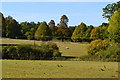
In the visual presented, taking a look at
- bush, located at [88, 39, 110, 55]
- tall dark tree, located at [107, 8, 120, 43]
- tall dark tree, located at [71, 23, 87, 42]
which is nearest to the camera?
bush, located at [88, 39, 110, 55]

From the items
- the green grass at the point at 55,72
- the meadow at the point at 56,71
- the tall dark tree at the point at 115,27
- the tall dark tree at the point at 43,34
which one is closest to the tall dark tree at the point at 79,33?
the tall dark tree at the point at 43,34

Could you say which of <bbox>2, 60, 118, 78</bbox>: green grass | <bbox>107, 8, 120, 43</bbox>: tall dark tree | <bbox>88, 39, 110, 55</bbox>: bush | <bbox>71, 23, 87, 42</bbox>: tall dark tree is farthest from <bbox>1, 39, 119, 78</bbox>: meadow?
<bbox>71, 23, 87, 42</bbox>: tall dark tree

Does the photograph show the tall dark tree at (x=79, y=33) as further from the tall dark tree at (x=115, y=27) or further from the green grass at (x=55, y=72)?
the green grass at (x=55, y=72)

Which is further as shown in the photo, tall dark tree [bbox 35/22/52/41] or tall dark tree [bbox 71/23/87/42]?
tall dark tree [bbox 71/23/87/42]

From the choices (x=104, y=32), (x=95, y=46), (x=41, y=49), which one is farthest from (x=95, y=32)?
(x=41, y=49)

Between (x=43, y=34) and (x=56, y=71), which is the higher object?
(x=43, y=34)

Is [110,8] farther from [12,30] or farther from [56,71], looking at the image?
[56,71]

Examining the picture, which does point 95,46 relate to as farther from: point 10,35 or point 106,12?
point 10,35

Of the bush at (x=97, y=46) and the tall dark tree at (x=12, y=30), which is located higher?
the tall dark tree at (x=12, y=30)

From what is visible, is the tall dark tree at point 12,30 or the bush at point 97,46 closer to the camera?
the bush at point 97,46

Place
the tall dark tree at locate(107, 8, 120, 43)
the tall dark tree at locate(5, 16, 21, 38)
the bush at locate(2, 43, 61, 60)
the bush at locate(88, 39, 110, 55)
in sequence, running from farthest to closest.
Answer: the tall dark tree at locate(5, 16, 21, 38), the tall dark tree at locate(107, 8, 120, 43), the bush at locate(88, 39, 110, 55), the bush at locate(2, 43, 61, 60)

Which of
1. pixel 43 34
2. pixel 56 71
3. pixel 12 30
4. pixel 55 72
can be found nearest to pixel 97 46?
pixel 56 71

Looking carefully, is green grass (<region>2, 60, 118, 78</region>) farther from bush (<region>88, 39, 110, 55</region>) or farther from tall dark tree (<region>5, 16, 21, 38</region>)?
tall dark tree (<region>5, 16, 21, 38</region>)

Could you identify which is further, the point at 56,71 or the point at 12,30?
the point at 12,30
